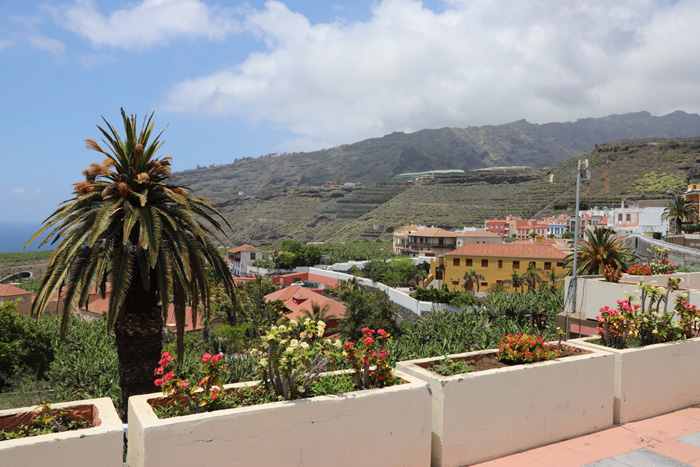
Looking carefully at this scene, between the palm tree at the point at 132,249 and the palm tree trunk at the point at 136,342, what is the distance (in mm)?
16

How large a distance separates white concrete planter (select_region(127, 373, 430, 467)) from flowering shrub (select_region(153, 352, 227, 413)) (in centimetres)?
20

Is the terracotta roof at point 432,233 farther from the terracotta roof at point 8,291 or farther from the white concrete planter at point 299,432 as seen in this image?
the white concrete planter at point 299,432

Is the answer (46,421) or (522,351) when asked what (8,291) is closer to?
(46,421)

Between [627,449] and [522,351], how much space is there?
52.0 inches

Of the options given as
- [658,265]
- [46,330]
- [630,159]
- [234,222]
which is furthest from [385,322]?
[234,222]

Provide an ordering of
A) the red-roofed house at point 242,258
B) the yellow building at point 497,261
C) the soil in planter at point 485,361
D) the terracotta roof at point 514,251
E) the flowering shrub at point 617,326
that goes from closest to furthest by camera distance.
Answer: the soil in planter at point 485,361, the flowering shrub at point 617,326, the yellow building at point 497,261, the terracotta roof at point 514,251, the red-roofed house at point 242,258

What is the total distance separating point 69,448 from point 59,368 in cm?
1060

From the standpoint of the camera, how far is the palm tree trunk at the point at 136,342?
8766 mm

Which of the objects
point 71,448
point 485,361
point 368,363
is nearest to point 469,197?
point 485,361

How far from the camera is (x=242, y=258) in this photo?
83.9 m

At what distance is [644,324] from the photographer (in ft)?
20.4

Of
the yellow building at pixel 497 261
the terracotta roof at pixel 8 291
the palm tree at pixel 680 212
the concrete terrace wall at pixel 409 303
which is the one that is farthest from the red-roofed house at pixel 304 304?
the palm tree at pixel 680 212

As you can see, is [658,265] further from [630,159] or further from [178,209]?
[630,159]

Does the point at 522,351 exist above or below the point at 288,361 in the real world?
below
